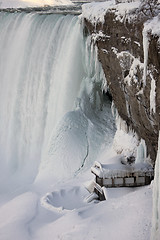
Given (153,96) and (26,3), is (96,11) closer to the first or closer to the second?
(153,96)

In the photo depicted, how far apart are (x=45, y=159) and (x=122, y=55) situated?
4.97 meters

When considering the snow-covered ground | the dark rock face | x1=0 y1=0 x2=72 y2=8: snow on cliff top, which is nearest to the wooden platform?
the snow-covered ground

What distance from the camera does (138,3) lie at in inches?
360

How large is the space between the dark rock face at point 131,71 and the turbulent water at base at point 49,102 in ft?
4.87

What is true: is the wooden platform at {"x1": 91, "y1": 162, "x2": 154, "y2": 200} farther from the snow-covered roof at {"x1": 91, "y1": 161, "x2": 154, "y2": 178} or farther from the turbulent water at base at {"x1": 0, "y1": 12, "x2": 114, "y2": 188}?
the turbulent water at base at {"x1": 0, "y1": 12, "x2": 114, "y2": 188}

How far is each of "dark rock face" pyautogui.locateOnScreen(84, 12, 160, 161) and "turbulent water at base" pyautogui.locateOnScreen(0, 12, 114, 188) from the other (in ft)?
4.87

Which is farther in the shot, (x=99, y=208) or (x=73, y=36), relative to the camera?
(x=73, y=36)

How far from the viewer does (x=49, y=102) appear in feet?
48.6

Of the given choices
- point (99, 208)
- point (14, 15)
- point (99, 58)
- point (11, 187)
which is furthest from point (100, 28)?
point (14, 15)

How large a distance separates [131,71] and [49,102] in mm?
5412

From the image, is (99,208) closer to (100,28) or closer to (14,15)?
(100,28)

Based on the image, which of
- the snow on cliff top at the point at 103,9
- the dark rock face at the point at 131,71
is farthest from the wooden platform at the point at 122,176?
the snow on cliff top at the point at 103,9

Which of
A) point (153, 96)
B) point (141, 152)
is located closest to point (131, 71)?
point (153, 96)

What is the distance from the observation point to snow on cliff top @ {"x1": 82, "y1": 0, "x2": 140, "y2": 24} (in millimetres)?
9414
